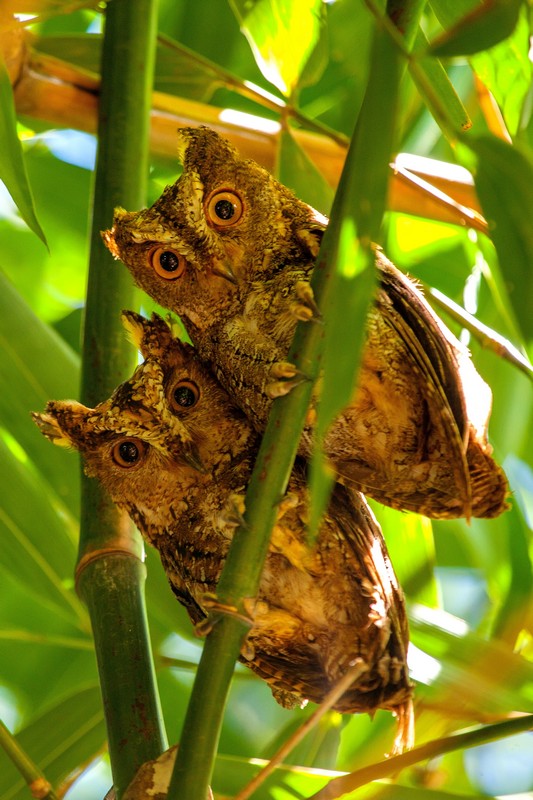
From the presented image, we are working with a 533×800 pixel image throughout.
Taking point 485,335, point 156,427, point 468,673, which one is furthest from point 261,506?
point 468,673

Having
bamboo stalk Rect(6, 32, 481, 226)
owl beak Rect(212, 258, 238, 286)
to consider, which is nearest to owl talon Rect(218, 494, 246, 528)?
owl beak Rect(212, 258, 238, 286)

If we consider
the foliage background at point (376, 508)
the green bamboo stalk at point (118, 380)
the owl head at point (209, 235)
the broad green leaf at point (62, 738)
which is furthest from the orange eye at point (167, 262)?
the broad green leaf at point (62, 738)

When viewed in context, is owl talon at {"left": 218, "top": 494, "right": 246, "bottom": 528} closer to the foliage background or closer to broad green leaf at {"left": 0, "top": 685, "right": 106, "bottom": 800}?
the foliage background

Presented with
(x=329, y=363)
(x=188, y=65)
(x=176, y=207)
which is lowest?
(x=329, y=363)

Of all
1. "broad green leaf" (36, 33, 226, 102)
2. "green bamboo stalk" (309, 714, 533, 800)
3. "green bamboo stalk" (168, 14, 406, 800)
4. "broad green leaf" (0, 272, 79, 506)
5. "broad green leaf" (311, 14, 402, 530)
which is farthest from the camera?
"broad green leaf" (36, 33, 226, 102)

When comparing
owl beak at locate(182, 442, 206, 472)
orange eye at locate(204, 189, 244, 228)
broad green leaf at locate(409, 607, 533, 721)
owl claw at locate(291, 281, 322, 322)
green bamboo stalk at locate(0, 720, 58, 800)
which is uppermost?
orange eye at locate(204, 189, 244, 228)

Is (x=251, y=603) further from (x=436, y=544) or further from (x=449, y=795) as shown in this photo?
(x=436, y=544)

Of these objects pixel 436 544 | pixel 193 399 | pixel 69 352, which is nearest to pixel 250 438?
pixel 193 399
